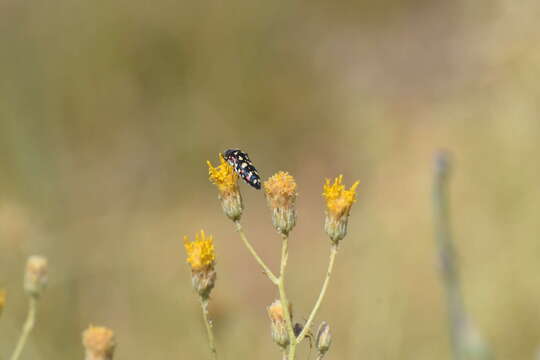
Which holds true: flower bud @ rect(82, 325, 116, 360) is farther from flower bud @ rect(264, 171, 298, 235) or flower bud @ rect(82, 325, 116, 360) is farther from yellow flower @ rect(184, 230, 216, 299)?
flower bud @ rect(264, 171, 298, 235)

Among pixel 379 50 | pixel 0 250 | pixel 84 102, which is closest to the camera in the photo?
pixel 0 250

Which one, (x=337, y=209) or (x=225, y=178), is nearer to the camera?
(x=337, y=209)

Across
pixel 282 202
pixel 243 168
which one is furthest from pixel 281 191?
pixel 243 168

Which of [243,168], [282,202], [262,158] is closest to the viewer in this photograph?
[282,202]

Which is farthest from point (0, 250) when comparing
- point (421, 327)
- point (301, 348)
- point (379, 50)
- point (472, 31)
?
point (379, 50)

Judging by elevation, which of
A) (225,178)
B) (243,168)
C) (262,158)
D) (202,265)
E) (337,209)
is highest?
(262,158)

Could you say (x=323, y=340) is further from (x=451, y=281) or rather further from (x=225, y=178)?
(x=225, y=178)

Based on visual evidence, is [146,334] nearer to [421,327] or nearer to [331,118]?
[421,327]

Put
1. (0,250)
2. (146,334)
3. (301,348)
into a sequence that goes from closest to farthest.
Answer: (301,348) → (0,250) → (146,334)
